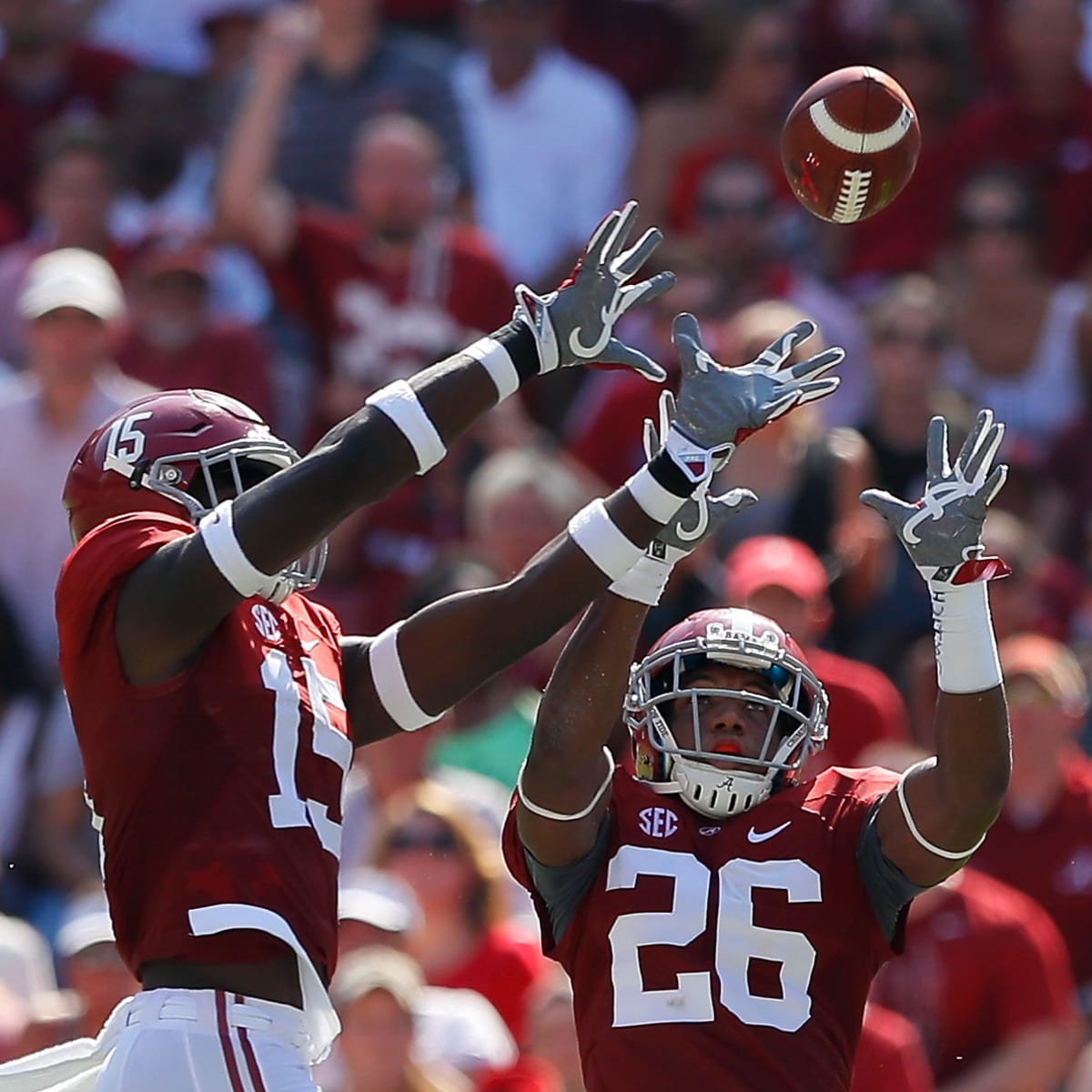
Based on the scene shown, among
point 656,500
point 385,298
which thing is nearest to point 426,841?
point 385,298

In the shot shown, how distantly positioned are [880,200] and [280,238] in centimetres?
480

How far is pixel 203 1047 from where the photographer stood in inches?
177

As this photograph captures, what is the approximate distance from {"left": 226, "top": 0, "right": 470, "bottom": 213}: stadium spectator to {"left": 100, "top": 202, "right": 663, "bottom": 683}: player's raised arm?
17.9ft

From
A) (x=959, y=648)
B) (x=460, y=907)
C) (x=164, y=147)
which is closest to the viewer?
(x=959, y=648)

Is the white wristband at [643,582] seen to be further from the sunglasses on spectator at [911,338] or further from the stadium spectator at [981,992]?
the sunglasses on spectator at [911,338]

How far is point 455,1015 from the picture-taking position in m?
7.14

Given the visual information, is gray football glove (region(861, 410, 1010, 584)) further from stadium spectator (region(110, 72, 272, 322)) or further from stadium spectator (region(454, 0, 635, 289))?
stadium spectator (region(110, 72, 272, 322))

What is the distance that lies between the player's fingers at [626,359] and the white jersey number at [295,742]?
0.84 m

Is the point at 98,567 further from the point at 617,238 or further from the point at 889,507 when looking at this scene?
the point at 889,507

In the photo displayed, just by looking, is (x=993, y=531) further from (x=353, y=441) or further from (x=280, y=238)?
(x=353, y=441)

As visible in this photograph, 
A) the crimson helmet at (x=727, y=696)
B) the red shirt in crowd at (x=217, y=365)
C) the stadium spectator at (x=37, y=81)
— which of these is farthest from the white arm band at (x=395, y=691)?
the stadium spectator at (x=37, y=81)

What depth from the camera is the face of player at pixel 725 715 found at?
5.00 metres

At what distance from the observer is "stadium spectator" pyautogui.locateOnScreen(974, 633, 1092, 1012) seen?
7488 millimetres

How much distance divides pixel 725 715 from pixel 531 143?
18.8 feet
